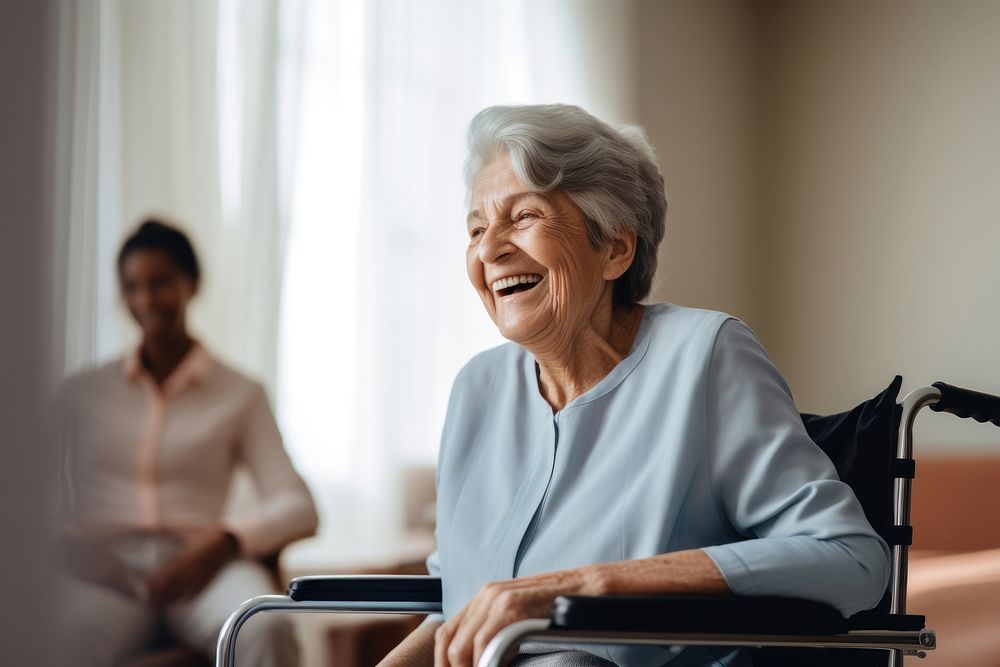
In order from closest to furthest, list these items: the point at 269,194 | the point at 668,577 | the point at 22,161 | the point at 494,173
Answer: the point at 668,577 < the point at 494,173 < the point at 22,161 < the point at 269,194

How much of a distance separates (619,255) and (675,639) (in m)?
0.63

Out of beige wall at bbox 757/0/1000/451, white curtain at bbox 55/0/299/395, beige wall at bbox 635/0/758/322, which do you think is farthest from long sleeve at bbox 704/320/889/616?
beige wall at bbox 757/0/1000/451

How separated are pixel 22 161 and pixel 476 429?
4.89 feet

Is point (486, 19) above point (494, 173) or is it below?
above

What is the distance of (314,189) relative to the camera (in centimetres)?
290

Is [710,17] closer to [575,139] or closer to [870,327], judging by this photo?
[870,327]

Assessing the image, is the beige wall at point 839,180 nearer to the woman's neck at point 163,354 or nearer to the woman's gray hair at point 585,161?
the woman's neck at point 163,354

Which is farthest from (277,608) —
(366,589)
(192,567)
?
(192,567)

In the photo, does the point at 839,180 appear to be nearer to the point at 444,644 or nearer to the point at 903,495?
the point at 903,495

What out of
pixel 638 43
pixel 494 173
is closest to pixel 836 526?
pixel 494 173

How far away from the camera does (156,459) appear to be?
2445mm

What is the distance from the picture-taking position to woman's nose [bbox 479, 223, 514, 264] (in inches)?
53.7

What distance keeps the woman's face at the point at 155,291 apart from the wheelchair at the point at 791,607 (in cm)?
138

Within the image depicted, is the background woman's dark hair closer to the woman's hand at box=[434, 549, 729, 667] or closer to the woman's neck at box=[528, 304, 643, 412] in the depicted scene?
the woman's neck at box=[528, 304, 643, 412]
